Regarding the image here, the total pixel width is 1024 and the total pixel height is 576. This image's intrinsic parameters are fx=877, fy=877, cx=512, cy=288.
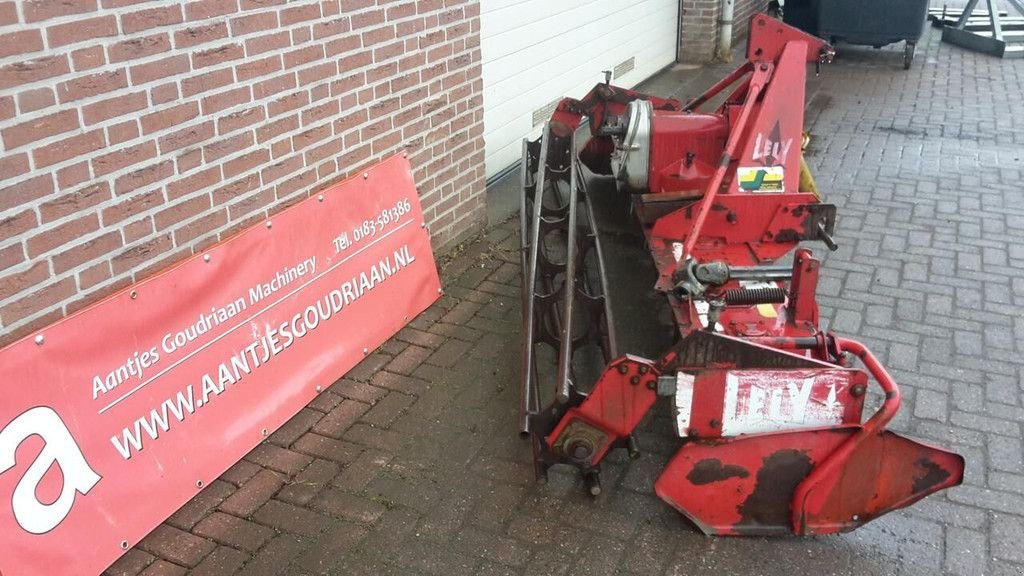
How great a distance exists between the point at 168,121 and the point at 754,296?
218 centimetres

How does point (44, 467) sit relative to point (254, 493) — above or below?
above

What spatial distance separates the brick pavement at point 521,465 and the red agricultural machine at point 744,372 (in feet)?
0.51

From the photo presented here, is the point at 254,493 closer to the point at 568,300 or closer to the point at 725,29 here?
the point at 568,300

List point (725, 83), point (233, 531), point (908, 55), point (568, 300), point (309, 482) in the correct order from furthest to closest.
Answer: point (908, 55)
point (725, 83)
point (568, 300)
point (309, 482)
point (233, 531)

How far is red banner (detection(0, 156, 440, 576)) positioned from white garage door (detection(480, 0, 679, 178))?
6.99 feet

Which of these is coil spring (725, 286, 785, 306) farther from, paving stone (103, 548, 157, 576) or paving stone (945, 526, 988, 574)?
paving stone (103, 548, 157, 576)

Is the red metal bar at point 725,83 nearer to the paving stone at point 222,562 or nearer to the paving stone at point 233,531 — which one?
the paving stone at point 233,531

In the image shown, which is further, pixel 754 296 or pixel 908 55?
pixel 908 55

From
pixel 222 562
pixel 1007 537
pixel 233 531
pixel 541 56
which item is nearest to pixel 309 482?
pixel 233 531

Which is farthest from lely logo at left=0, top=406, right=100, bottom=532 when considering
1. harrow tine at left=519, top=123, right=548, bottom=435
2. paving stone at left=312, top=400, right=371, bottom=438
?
harrow tine at left=519, top=123, right=548, bottom=435

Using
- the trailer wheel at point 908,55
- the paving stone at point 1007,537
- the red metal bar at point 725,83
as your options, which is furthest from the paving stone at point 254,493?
the trailer wheel at point 908,55

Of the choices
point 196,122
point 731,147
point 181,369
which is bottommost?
point 181,369

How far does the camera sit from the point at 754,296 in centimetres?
295

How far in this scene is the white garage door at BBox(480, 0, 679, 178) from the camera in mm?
6391
